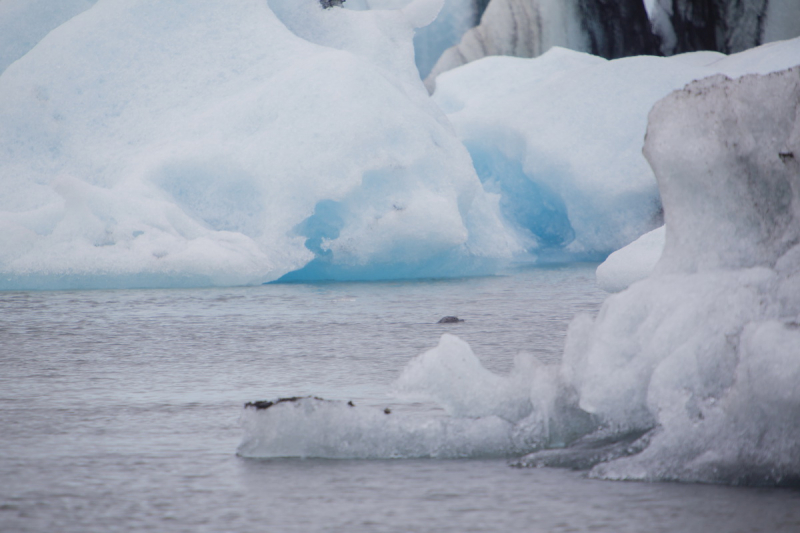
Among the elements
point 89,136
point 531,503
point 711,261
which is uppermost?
point 89,136

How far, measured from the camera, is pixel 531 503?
69.9 inches

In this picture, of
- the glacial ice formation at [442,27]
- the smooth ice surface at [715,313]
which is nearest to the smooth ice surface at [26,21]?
the smooth ice surface at [715,313]

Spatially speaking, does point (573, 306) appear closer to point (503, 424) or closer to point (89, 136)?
point (503, 424)

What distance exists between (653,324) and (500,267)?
22.4 ft

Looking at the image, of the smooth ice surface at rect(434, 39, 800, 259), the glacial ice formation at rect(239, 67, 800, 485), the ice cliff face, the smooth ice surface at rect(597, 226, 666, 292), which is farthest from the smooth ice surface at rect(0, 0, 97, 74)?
the ice cliff face

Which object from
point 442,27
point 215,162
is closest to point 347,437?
point 215,162

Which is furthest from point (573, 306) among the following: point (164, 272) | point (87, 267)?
point (87, 267)

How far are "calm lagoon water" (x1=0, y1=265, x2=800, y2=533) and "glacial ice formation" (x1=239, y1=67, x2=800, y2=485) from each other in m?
0.08

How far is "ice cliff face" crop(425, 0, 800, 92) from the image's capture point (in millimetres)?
15141

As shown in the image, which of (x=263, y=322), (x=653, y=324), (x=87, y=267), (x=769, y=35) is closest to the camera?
(x=653, y=324)

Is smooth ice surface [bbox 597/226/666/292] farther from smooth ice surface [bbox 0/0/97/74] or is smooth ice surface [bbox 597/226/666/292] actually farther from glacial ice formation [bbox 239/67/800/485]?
smooth ice surface [bbox 0/0/97/74]

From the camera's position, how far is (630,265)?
6.55 metres

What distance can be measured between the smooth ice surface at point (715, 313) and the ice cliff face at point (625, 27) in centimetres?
1410

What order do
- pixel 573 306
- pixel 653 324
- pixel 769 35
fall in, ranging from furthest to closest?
pixel 769 35, pixel 573 306, pixel 653 324
